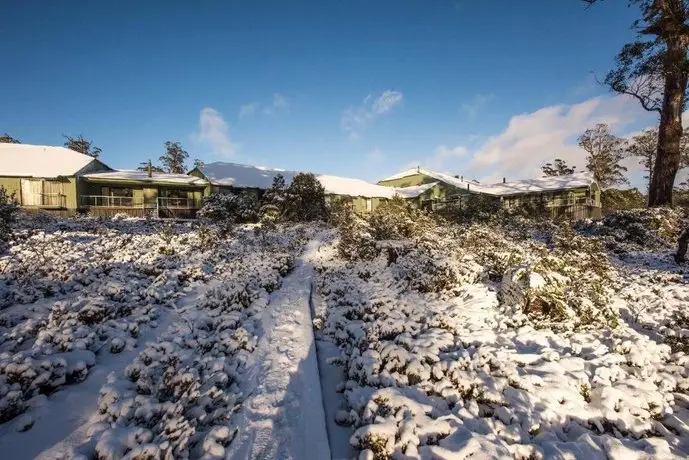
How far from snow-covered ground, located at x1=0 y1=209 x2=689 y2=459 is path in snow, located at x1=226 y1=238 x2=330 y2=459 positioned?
23mm

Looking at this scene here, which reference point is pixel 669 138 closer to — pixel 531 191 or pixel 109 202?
pixel 531 191

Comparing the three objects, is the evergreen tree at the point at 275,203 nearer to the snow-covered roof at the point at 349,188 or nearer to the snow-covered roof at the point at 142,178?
the snow-covered roof at the point at 142,178

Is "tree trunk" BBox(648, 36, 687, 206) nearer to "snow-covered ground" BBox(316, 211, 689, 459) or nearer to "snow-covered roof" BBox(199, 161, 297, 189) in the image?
"snow-covered ground" BBox(316, 211, 689, 459)

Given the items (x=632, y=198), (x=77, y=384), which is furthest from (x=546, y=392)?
(x=632, y=198)

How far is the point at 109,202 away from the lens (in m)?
24.4

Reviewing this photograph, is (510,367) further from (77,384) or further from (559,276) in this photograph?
(77,384)

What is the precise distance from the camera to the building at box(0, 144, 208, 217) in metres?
22.4

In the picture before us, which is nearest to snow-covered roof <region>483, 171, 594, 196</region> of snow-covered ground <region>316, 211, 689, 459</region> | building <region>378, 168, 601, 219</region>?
building <region>378, 168, 601, 219</region>

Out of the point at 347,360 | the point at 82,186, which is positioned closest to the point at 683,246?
the point at 347,360

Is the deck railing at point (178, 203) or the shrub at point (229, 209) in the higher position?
the deck railing at point (178, 203)

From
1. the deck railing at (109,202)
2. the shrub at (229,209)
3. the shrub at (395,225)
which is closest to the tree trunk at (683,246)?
the shrub at (395,225)

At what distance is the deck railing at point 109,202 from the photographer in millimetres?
23391

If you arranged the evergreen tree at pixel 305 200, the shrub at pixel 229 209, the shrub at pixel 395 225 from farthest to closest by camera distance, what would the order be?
the evergreen tree at pixel 305 200 < the shrub at pixel 229 209 < the shrub at pixel 395 225

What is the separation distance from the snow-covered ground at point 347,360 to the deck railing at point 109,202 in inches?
641
